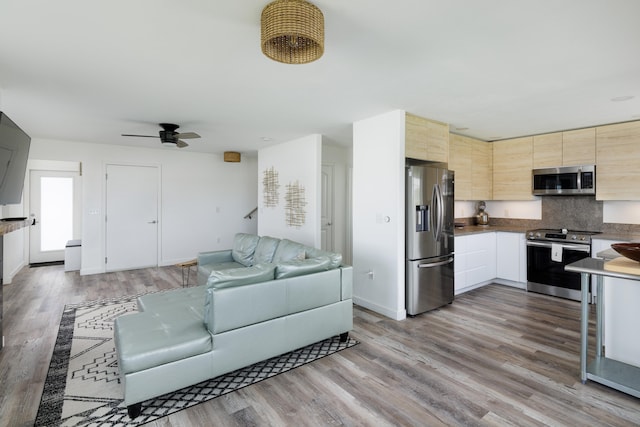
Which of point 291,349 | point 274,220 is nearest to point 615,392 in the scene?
point 291,349

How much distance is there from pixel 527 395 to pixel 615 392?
2.04 ft

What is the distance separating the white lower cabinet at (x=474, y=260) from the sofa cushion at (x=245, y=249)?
9.28ft

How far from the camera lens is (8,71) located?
2588 millimetres

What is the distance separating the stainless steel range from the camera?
166 inches

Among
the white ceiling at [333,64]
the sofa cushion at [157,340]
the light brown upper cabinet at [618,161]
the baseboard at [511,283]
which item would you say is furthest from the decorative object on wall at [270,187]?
the light brown upper cabinet at [618,161]

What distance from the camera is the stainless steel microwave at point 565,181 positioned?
440 centimetres

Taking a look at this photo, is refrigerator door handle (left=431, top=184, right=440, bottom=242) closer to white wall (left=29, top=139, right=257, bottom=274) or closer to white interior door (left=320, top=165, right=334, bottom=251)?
white interior door (left=320, top=165, right=334, bottom=251)

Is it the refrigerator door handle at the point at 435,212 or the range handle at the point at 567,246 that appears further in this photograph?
the range handle at the point at 567,246

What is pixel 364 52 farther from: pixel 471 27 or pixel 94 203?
pixel 94 203

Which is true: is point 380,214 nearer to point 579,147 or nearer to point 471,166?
point 471,166

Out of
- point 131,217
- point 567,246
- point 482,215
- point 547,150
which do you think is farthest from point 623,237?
point 131,217

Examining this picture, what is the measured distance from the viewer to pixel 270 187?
606 cm

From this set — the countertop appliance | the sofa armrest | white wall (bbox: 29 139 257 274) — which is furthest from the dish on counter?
white wall (bbox: 29 139 257 274)

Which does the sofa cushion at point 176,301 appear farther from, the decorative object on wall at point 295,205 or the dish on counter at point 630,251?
the dish on counter at point 630,251
